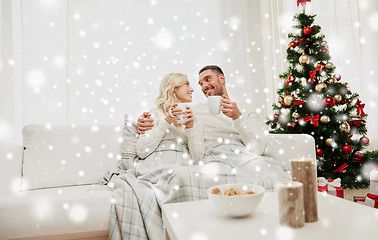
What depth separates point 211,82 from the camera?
7.41ft

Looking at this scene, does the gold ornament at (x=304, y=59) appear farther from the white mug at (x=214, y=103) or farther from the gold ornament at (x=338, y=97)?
the white mug at (x=214, y=103)

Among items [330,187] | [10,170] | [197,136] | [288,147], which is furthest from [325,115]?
[10,170]

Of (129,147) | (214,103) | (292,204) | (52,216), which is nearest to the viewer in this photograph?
(292,204)

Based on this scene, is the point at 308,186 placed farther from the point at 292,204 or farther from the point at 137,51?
the point at 137,51

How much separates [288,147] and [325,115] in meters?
0.68

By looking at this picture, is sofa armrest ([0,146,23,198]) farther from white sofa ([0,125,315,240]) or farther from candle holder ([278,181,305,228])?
candle holder ([278,181,305,228])

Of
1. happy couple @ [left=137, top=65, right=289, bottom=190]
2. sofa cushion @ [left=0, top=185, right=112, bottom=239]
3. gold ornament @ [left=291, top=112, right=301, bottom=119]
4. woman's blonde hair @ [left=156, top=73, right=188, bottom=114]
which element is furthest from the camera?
gold ornament @ [left=291, top=112, right=301, bottom=119]

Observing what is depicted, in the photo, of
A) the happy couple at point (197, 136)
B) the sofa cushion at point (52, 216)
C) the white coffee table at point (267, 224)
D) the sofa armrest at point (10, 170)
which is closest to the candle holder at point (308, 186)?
the white coffee table at point (267, 224)

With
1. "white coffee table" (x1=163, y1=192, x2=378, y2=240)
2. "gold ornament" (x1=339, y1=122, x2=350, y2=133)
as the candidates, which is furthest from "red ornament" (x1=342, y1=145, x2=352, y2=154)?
"white coffee table" (x1=163, y1=192, x2=378, y2=240)

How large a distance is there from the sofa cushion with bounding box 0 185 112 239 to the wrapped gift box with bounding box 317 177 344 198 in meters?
1.36

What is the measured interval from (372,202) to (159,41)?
2.21 meters

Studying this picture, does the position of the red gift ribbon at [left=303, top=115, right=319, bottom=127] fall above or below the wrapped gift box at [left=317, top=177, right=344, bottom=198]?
above

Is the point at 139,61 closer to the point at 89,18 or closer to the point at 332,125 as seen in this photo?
the point at 89,18

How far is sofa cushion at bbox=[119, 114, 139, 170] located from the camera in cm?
172
